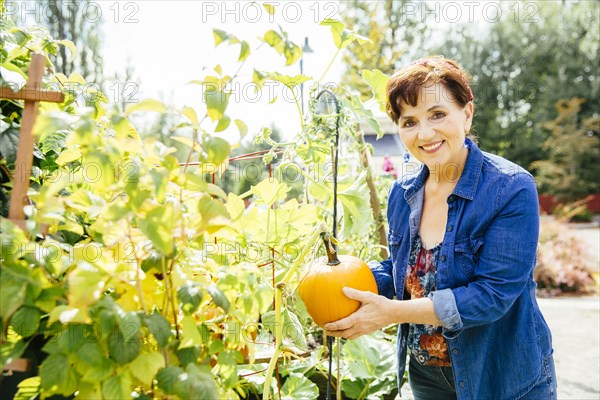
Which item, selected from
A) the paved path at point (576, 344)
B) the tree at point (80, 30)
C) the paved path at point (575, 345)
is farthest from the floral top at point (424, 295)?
the tree at point (80, 30)

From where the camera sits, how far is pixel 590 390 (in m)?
3.21

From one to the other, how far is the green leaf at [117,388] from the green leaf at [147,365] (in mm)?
19

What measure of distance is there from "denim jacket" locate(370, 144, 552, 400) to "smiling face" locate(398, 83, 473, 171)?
0.29 ft

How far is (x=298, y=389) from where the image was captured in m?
1.75

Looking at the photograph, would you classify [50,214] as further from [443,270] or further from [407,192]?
[407,192]

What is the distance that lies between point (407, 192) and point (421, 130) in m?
0.31

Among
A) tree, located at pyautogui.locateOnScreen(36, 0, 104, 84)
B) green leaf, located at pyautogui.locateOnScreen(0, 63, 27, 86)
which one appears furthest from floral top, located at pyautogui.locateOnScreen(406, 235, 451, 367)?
tree, located at pyautogui.locateOnScreen(36, 0, 104, 84)

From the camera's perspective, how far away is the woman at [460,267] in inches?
→ 52.8

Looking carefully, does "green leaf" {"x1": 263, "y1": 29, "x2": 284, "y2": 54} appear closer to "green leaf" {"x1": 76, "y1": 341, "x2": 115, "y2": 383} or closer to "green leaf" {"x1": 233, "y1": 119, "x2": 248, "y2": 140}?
"green leaf" {"x1": 233, "y1": 119, "x2": 248, "y2": 140}

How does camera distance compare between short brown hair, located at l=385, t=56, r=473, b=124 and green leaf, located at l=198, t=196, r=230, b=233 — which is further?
short brown hair, located at l=385, t=56, r=473, b=124

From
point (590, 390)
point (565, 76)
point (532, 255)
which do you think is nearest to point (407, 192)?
point (532, 255)

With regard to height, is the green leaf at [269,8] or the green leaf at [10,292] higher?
the green leaf at [269,8]

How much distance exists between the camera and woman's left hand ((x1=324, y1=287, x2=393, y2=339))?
133 centimetres

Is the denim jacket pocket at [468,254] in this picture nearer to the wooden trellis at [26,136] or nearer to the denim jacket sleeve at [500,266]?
the denim jacket sleeve at [500,266]
